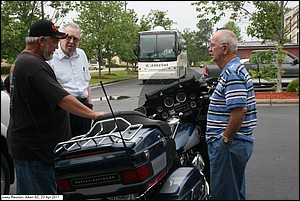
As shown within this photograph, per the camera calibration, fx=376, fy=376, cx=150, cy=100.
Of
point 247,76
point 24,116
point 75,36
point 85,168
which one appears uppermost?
point 75,36

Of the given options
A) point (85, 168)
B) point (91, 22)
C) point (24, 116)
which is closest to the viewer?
point (85, 168)

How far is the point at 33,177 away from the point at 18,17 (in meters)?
17.1

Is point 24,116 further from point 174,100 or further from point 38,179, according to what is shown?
point 174,100

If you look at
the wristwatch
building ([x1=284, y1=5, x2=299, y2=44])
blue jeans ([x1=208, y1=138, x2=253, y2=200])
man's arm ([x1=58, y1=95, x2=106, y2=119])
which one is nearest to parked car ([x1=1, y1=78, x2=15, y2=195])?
man's arm ([x1=58, y1=95, x2=106, y2=119])

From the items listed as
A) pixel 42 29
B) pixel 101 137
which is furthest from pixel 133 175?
pixel 42 29

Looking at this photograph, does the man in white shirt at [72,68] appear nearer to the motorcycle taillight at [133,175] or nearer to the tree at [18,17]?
the motorcycle taillight at [133,175]

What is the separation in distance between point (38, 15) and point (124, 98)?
57.0ft

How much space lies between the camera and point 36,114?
8.53 ft

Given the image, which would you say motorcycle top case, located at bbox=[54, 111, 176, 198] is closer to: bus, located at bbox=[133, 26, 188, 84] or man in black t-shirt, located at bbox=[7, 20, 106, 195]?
man in black t-shirt, located at bbox=[7, 20, 106, 195]

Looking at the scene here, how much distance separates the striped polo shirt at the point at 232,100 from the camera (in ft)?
8.30

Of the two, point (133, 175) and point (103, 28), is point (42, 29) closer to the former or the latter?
point (133, 175)

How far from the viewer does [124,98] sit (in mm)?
3131

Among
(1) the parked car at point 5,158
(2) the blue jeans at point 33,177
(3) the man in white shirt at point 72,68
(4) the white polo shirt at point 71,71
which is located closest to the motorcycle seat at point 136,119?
(2) the blue jeans at point 33,177

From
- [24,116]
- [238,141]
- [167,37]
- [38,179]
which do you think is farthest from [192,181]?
[167,37]
